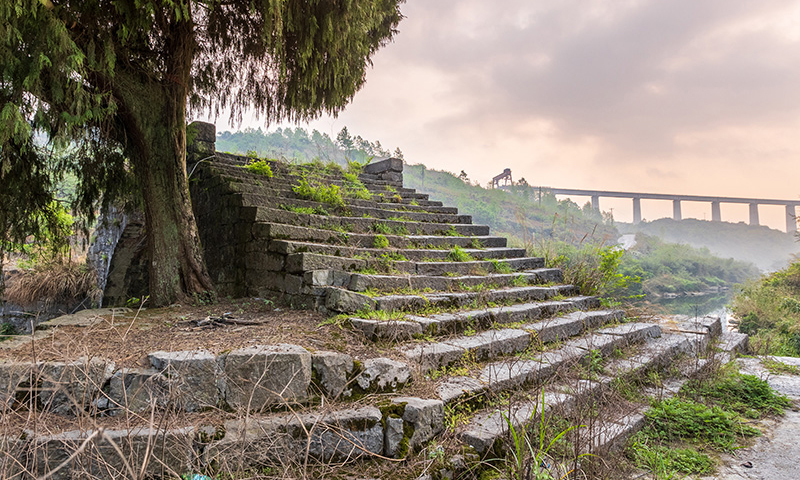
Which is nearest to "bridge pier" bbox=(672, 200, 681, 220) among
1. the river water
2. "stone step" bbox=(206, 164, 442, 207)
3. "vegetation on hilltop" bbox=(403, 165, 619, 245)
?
"vegetation on hilltop" bbox=(403, 165, 619, 245)

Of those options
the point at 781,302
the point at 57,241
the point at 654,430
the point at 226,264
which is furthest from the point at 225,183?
the point at 781,302

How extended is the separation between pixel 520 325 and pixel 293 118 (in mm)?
3916

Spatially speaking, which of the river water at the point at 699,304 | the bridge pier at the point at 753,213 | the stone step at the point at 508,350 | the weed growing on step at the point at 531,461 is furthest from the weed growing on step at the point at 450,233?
the bridge pier at the point at 753,213

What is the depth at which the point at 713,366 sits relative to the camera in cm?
409

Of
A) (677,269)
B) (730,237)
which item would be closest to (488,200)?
(677,269)

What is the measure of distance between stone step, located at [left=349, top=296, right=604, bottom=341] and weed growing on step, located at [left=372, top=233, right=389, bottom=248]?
1524 mm

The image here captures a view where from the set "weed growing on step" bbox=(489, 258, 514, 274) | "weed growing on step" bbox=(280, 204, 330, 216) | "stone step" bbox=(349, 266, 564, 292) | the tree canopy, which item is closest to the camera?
the tree canopy

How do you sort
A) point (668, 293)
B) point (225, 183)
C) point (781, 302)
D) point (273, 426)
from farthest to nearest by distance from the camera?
point (668, 293), point (781, 302), point (225, 183), point (273, 426)

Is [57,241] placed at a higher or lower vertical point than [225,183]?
lower

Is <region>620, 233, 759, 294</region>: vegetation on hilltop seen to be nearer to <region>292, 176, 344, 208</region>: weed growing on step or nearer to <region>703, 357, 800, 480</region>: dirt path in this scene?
<region>292, 176, 344, 208</region>: weed growing on step

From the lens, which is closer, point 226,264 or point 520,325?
point 520,325

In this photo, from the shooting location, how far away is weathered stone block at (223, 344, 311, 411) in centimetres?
239

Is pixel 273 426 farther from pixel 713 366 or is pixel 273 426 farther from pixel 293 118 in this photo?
pixel 293 118

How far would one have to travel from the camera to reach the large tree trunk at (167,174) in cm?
464
